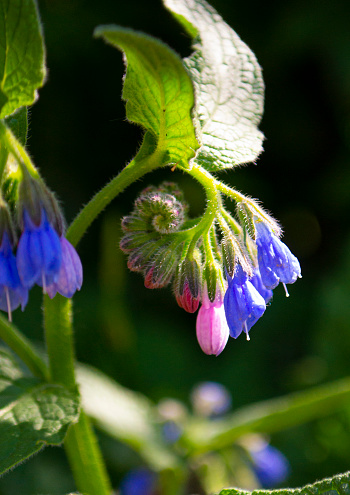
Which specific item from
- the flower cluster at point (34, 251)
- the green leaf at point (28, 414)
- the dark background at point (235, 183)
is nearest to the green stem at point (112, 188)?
the flower cluster at point (34, 251)

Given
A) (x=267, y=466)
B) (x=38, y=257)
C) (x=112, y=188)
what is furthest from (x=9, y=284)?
(x=267, y=466)

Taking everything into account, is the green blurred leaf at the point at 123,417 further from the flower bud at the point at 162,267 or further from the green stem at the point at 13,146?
the green stem at the point at 13,146

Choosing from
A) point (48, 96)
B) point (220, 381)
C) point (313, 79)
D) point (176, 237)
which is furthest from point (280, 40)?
point (176, 237)

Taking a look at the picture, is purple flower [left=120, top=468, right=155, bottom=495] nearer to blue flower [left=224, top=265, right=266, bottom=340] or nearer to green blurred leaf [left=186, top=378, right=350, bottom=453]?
green blurred leaf [left=186, top=378, right=350, bottom=453]

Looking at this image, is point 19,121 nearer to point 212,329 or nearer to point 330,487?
point 212,329

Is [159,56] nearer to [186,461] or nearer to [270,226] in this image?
[270,226]

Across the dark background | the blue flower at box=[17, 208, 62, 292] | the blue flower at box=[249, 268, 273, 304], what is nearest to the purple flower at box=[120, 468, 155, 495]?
the dark background
